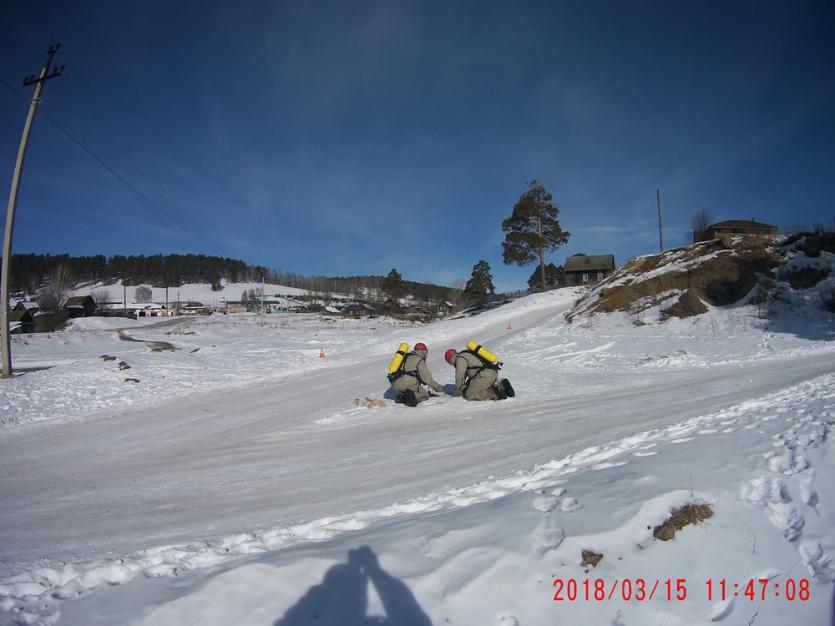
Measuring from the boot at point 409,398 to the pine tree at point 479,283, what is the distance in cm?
5162

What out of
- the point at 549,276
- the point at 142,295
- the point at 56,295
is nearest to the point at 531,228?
the point at 549,276

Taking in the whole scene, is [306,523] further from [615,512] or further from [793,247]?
[793,247]

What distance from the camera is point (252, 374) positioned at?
16.0 meters

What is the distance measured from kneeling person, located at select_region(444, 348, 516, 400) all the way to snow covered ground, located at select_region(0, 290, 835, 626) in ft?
1.06

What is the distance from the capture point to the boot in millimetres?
9984

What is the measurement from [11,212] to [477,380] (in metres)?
16.0

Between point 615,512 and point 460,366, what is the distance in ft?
21.9

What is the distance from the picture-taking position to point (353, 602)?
2.86 metres

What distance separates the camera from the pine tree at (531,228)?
3991cm

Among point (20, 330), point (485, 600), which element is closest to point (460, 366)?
point (485, 600)

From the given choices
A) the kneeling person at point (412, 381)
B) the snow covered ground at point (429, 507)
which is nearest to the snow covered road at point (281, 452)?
the snow covered ground at point (429, 507)
